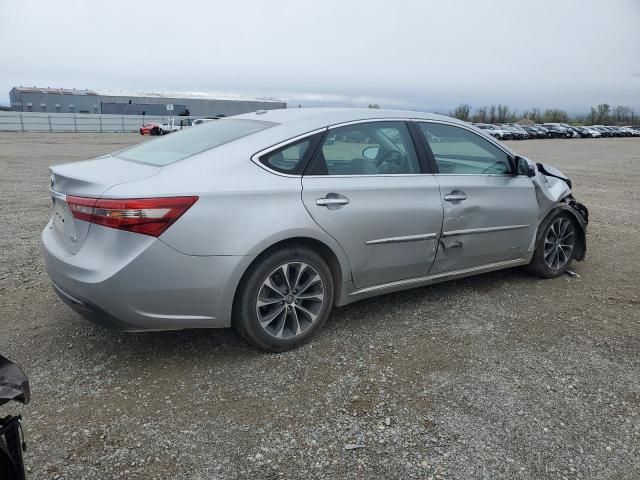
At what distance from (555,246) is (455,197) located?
1582 millimetres

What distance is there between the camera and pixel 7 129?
4431 centimetres

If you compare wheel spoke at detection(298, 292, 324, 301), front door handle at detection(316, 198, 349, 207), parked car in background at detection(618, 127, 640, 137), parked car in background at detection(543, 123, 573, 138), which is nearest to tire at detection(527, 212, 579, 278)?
front door handle at detection(316, 198, 349, 207)

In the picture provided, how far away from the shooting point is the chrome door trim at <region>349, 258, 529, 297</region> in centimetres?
406

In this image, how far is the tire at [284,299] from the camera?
3.43 meters

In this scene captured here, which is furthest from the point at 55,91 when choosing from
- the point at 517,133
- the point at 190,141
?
the point at 190,141

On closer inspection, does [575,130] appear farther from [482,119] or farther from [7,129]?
[7,129]

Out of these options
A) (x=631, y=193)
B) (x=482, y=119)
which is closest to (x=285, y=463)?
(x=631, y=193)

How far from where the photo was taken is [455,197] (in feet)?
14.2

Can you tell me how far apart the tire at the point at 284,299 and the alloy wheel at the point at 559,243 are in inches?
101

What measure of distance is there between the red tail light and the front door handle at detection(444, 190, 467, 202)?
208 centimetres

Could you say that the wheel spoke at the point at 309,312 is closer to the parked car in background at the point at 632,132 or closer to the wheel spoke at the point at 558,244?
the wheel spoke at the point at 558,244

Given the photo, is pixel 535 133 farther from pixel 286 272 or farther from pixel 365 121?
pixel 286 272

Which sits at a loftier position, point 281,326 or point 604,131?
point 604,131

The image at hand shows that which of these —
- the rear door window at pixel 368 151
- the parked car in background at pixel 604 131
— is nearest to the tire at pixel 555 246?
the rear door window at pixel 368 151
